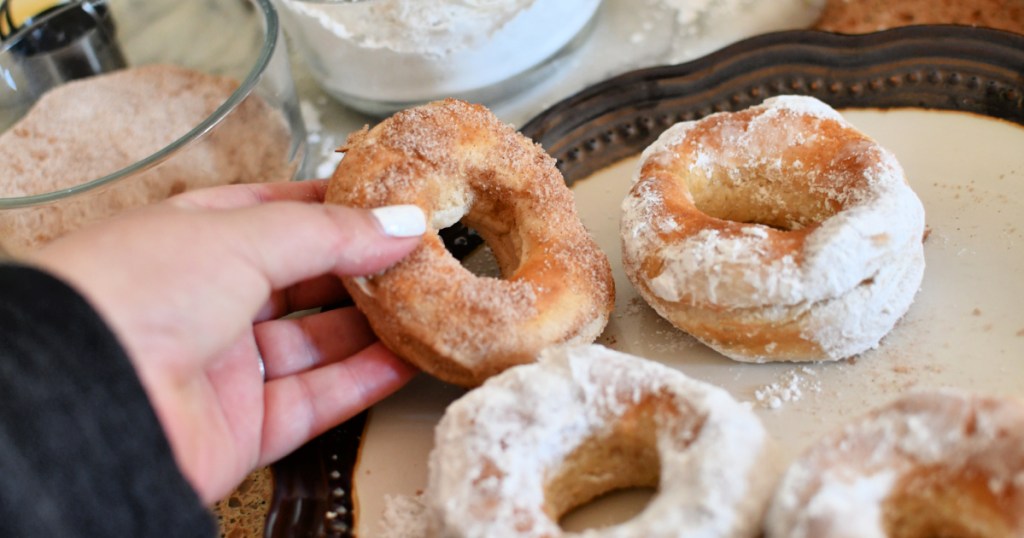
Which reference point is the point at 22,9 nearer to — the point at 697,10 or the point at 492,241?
the point at 492,241

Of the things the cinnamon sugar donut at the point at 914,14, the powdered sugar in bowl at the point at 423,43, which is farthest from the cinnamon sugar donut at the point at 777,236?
the cinnamon sugar donut at the point at 914,14

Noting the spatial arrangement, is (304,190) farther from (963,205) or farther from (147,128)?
(963,205)

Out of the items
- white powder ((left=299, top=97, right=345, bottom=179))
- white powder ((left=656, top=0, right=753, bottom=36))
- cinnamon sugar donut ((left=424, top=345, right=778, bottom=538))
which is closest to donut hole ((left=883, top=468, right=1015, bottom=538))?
cinnamon sugar donut ((left=424, top=345, right=778, bottom=538))

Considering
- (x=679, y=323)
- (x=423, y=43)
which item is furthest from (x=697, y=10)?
(x=679, y=323)

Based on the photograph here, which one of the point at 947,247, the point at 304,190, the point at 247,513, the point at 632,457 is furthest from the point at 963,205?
the point at 247,513

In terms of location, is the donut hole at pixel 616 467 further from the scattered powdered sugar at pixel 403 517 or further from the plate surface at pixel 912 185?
the scattered powdered sugar at pixel 403 517

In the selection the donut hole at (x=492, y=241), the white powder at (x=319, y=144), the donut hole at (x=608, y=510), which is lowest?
the donut hole at (x=608, y=510)

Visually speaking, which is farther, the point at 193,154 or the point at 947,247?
the point at 193,154
